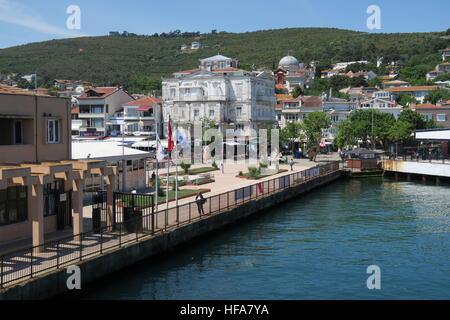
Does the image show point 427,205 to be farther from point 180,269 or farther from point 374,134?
point 374,134

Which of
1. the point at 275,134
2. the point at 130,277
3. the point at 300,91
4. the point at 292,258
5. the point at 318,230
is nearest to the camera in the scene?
the point at 130,277

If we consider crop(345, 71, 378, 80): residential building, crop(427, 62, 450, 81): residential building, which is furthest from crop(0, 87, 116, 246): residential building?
crop(427, 62, 450, 81): residential building

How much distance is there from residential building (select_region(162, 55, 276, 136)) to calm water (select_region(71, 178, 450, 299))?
46.1m

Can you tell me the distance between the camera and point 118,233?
27.6 metres

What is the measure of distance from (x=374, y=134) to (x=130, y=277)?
223 ft

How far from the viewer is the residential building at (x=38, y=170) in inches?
918

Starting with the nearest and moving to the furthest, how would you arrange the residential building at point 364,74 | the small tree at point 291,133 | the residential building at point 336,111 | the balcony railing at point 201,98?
1. the small tree at point 291,133
2. the balcony railing at point 201,98
3. the residential building at point 336,111
4. the residential building at point 364,74

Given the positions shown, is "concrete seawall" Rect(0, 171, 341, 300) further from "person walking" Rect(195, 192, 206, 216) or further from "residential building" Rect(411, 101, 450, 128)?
"residential building" Rect(411, 101, 450, 128)

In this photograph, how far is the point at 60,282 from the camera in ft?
70.0

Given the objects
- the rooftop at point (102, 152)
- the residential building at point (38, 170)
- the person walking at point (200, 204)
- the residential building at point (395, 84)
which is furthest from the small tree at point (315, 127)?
the residential building at point (395, 84)

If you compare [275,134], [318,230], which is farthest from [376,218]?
[275,134]

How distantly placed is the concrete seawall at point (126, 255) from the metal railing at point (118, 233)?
0.29 m

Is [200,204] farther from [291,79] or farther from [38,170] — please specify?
[291,79]

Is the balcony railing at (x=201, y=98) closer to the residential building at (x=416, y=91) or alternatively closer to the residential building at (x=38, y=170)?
the residential building at (x=38, y=170)
